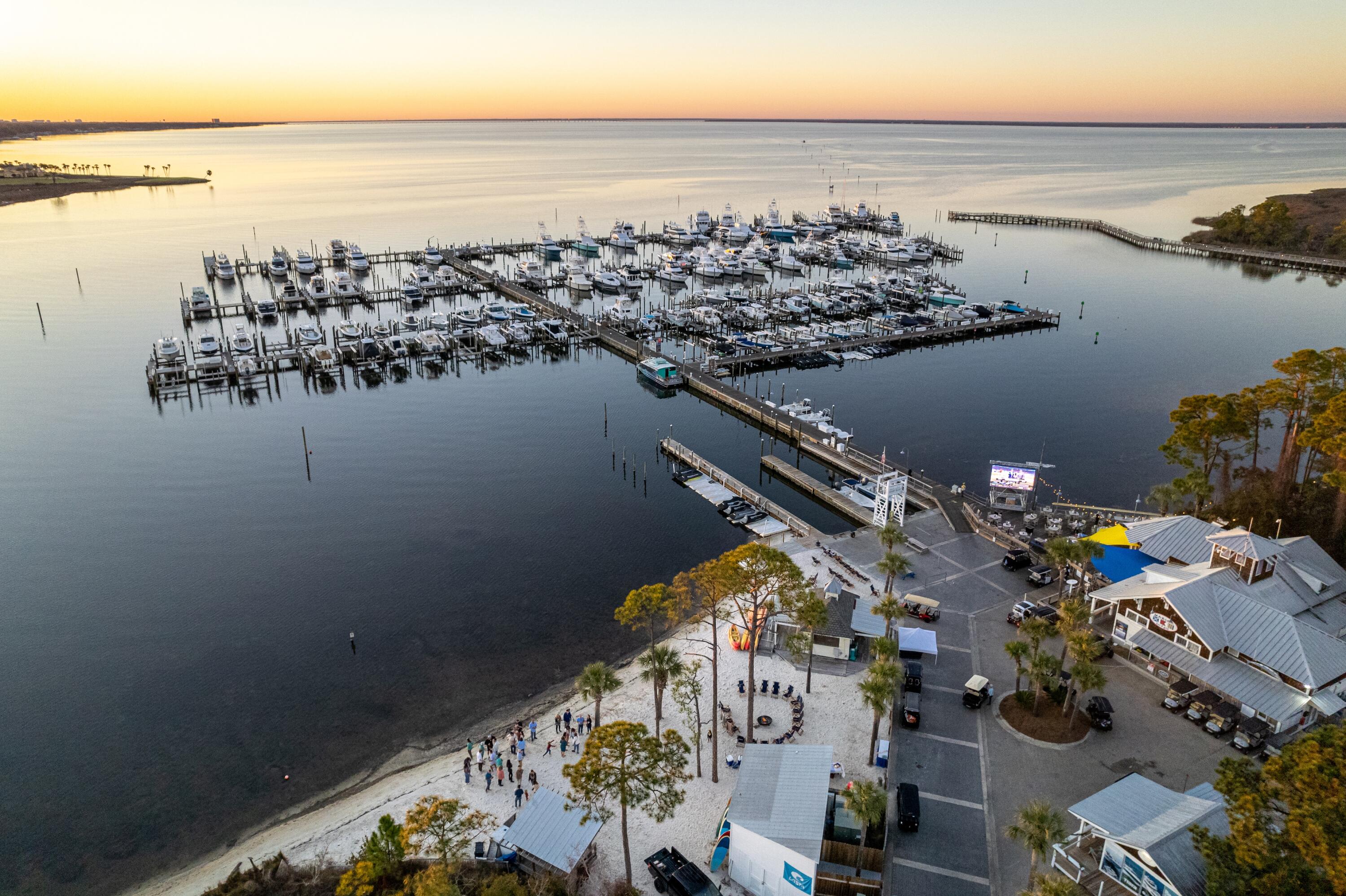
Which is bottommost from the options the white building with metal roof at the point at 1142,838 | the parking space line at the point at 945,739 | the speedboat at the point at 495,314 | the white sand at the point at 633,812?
the white sand at the point at 633,812

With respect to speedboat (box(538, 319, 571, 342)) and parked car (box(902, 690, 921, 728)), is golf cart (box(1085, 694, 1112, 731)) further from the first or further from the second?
speedboat (box(538, 319, 571, 342))

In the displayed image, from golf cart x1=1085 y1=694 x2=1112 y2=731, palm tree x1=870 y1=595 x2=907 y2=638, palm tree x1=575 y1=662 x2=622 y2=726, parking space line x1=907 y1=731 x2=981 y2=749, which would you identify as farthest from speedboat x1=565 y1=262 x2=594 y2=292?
golf cart x1=1085 y1=694 x2=1112 y2=731

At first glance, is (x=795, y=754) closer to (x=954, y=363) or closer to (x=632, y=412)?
(x=632, y=412)

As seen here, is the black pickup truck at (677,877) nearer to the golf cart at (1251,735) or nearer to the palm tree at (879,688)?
the palm tree at (879,688)

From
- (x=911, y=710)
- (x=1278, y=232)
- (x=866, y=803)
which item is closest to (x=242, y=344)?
(x=911, y=710)

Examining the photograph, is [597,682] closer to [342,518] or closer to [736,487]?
[736,487]

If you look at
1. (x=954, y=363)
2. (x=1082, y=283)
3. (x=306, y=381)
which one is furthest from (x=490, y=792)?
(x=1082, y=283)

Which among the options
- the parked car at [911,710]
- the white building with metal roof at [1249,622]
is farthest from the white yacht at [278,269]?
the white building with metal roof at [1249,622]
